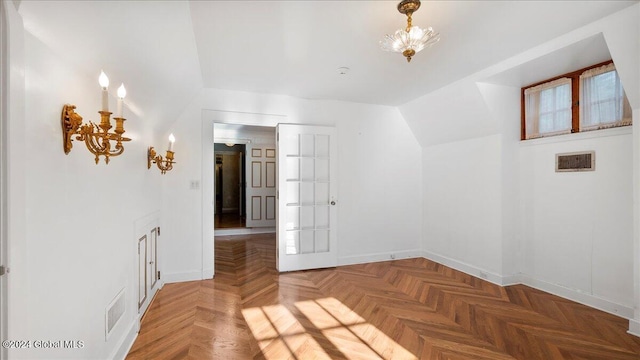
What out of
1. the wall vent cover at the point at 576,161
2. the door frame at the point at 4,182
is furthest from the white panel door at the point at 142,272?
the wall vent cover at the point at 576,161

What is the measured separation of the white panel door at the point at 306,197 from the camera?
393cm

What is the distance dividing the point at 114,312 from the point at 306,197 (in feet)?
8.41

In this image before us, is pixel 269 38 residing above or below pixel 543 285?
above

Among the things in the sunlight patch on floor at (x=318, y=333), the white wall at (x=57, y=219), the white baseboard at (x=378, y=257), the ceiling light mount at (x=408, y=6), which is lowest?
the sunlight patch on floor at (x=318, y=333)

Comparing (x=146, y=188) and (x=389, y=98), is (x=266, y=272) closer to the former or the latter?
(x=146, y=188)

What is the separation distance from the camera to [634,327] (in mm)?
2256

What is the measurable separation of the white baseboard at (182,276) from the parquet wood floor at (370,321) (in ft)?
0.41

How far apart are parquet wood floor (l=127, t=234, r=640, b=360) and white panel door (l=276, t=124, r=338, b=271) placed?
0.37m

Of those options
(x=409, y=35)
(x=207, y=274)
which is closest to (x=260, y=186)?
(x=207, y=274)

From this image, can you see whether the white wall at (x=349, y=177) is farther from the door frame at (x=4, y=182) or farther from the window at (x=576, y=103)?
the door frame at (x=4, y=182)

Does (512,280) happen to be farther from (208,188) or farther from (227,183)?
(227,183)

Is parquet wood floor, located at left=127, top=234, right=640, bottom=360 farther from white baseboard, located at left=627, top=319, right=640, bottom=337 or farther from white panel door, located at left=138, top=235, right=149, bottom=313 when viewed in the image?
white panel door, located at left=138, top=235, right=149, bottom=313

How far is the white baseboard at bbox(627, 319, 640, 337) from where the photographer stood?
88.0 inches

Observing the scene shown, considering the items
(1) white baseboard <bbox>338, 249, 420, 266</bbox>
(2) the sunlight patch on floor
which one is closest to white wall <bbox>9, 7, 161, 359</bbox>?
(2) the sunlight patch on floor
